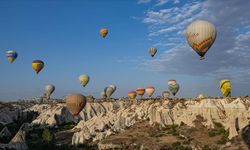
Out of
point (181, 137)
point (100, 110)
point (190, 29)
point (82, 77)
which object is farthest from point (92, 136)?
point (82, 77)

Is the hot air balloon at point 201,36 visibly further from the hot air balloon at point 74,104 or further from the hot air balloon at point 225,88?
the hot air balloon at point 74,104

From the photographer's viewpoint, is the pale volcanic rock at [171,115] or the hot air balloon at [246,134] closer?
the hot air balloon at [246,134]

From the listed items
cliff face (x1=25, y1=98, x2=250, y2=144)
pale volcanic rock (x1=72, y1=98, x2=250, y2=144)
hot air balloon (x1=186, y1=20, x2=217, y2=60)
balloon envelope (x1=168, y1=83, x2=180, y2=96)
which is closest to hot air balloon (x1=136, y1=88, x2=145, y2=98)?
balloon envelope (x1=168, y1=83, x2=180, y2=96)

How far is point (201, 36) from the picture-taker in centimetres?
4181

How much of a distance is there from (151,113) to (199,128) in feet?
34.4

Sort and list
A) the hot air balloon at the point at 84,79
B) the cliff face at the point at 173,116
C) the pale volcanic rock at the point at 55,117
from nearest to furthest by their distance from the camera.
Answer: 1. the cliff face at the point at 173,116
2. the pale volcanic rock at the point at 55,117
3. the hot air balloon at the point at 84,79

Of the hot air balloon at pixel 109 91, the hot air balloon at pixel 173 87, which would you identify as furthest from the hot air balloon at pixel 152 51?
the hot air balloon at pixel 109 91

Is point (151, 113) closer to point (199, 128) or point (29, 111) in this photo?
point (199, 128)

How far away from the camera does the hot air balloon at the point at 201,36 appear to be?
41.6 metres

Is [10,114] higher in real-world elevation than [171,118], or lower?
higher

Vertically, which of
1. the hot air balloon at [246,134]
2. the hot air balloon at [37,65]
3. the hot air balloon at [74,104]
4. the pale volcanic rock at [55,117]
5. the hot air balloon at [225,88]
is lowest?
the hot air balloon at [246,134]

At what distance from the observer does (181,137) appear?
154 feet

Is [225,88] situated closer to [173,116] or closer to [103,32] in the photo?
[173,116]

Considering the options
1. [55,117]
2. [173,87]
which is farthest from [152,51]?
[55,117]
